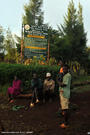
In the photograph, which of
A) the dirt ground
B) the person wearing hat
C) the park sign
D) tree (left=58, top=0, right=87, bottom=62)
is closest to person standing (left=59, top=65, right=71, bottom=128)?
the dirt ground

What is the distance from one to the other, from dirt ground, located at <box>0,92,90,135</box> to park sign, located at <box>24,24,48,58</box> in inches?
155

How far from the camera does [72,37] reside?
26.8 meters

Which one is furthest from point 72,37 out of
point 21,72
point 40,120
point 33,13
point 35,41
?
point 40,120

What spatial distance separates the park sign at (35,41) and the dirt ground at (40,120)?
393 centimetres

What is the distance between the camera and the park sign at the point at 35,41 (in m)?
10.9

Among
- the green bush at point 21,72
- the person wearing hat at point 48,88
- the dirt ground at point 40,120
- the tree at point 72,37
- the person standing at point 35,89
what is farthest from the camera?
the tree at point 72,37

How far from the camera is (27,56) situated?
10.9 m

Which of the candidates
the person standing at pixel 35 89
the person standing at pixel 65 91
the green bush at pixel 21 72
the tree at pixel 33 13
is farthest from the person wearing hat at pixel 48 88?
the tree at pixel 33 13

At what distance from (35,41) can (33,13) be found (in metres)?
26.4

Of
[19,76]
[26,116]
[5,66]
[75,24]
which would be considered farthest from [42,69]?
[75,24]

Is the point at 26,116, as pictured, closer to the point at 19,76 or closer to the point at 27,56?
the point at 19,76

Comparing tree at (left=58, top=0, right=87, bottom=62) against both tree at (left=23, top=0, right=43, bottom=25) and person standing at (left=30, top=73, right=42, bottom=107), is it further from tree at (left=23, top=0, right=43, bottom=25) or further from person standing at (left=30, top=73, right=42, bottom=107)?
person standing at (left=30, top=73, right=42, bottom=107)

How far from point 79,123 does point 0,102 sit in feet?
14.5

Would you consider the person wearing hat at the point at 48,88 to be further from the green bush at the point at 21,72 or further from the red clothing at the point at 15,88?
the red clothing at the point at 15,88
